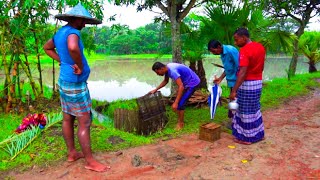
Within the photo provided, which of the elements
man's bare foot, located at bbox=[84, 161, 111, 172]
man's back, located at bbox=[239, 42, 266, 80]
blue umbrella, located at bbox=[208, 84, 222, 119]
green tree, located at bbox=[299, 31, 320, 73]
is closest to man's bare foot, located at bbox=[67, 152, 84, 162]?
man's bare foot, located at bbox=[84, 161, 111, 172]

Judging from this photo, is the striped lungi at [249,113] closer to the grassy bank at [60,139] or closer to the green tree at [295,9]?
the grassy bank at [60,139]

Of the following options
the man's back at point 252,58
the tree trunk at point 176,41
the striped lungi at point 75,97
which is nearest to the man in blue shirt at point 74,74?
the striped lungi at point 75,97

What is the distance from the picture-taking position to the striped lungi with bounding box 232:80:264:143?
3943 mm

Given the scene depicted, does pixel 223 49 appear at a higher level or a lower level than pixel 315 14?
lower

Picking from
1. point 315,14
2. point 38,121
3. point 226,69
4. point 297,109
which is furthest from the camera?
point 315,14

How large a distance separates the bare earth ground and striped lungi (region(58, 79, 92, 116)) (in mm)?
644

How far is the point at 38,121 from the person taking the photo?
4188 millimetres

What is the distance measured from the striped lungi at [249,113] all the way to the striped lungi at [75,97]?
2051mm

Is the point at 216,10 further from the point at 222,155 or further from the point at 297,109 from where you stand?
the point at 222,155

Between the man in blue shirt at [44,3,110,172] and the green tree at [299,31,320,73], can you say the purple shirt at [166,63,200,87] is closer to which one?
the man in blue shirt at [44,3,110,172]

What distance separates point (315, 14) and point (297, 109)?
21.4ft

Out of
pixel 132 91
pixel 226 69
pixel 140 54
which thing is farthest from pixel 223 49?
pixel 140 54

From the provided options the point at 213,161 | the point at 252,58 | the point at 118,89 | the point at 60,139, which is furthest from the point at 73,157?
the point at 118,89

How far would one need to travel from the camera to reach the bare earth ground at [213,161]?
3135 mm
